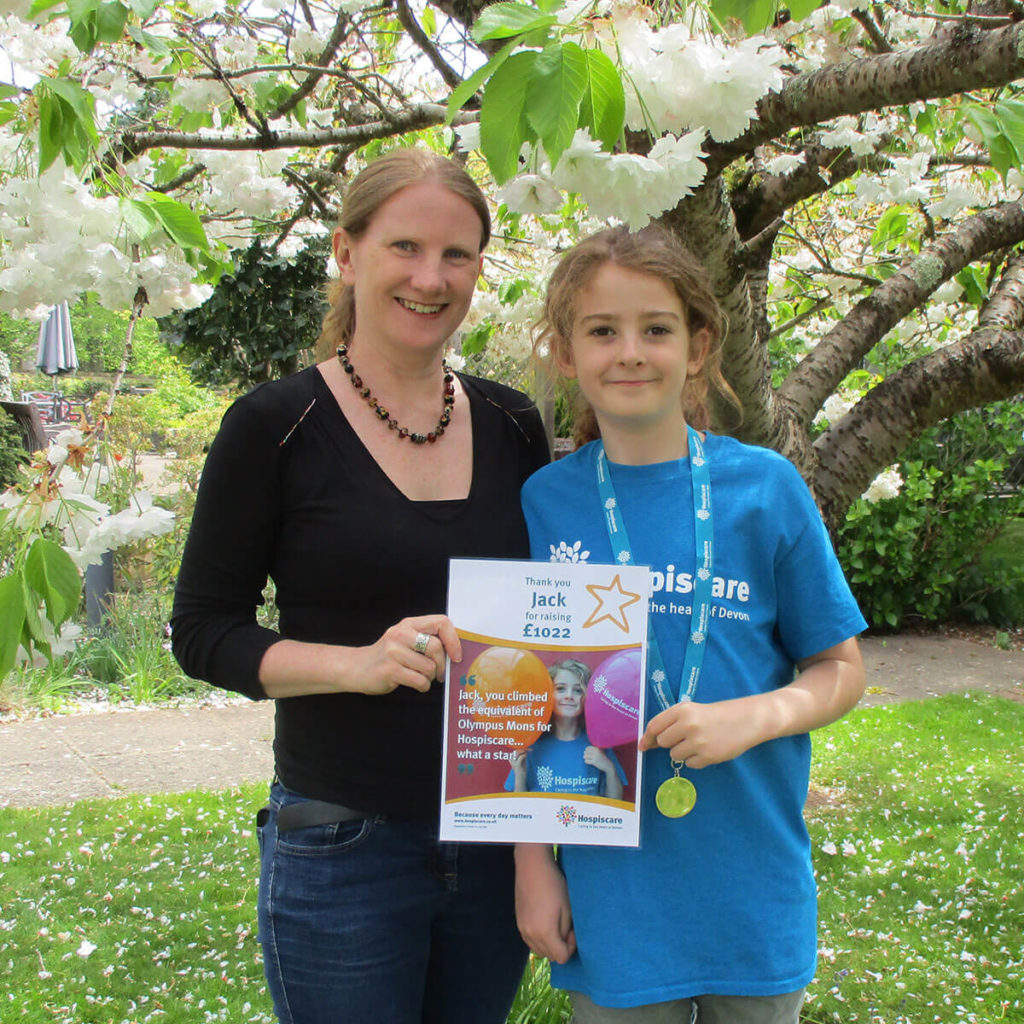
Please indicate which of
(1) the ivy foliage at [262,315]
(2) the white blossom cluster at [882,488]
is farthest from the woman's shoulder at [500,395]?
(2) the white blossom cluster at [882,488]

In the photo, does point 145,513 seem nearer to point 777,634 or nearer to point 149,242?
point 149,242

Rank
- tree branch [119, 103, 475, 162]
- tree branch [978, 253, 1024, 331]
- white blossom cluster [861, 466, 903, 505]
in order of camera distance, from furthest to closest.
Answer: white blossom cluster [861, 466, 903, 505]
tree branch [978, 253, 1024, 331]
tree branch [119, 103, 475, 162]

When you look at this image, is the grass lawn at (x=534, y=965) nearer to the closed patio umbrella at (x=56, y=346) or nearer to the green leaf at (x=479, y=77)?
the green leaf at (x=479, y=77)

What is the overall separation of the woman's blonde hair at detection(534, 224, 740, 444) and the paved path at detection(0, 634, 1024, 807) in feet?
12.5

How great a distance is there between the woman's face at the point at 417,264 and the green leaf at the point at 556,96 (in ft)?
1.77

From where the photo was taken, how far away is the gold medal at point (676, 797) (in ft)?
4.28

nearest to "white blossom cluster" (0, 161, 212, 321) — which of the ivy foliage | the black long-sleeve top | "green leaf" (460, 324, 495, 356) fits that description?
A: the black long-sleeve top

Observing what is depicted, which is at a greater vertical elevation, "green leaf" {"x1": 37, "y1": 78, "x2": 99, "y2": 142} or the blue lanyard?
"green leaf" {"x1": 37, "y1": 78, "x2": 99, "y2": 142}

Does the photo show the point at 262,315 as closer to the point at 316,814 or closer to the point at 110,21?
the point at 110,21

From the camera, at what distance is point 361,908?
143cm

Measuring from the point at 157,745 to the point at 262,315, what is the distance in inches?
92.9

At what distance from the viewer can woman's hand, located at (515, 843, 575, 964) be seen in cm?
137

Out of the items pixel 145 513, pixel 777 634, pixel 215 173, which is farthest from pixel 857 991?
pixel 215 173

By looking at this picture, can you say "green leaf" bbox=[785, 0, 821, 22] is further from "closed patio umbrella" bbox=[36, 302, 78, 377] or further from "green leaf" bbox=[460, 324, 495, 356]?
"closed patio umbrella" bbox=[36, 302, 78, 377]
